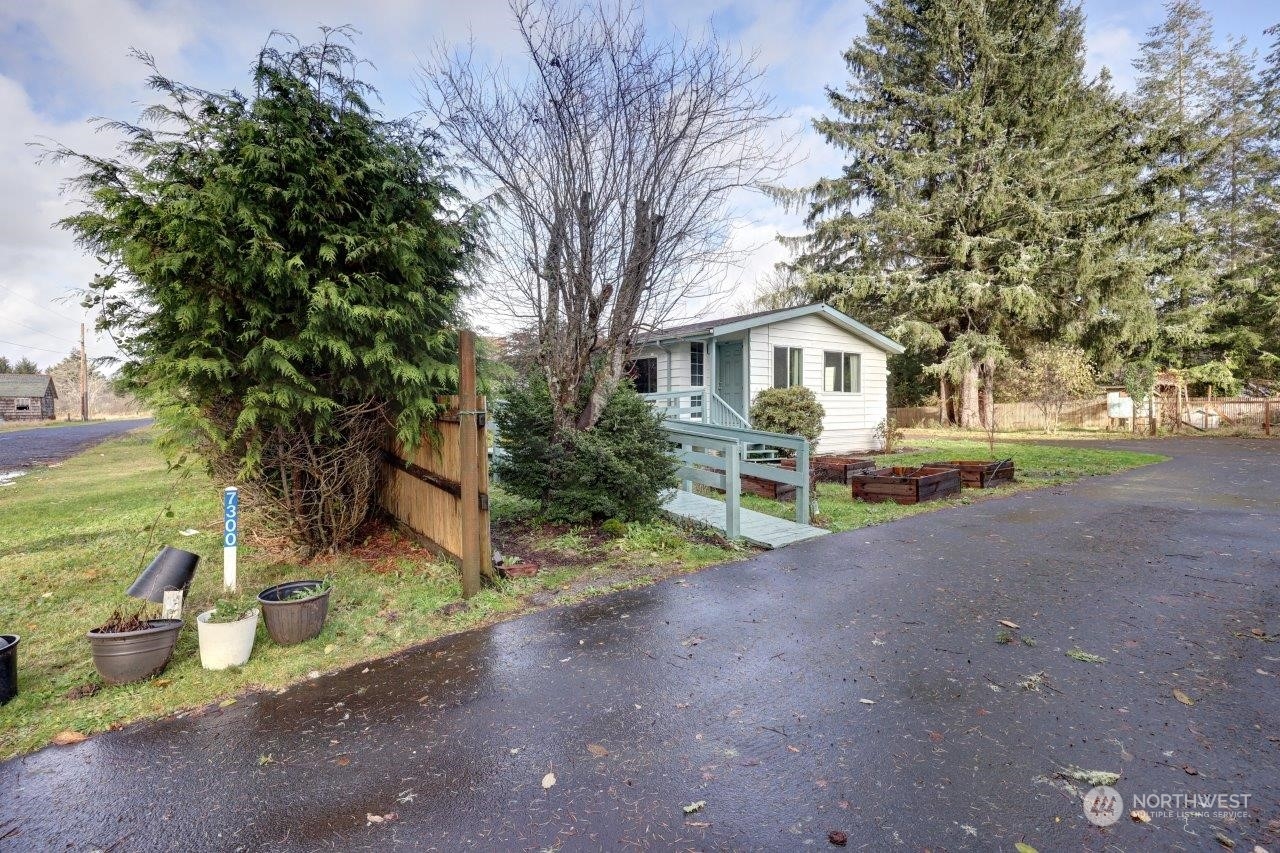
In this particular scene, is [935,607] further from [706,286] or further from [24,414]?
[24,414]

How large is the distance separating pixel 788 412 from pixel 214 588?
10318 mm

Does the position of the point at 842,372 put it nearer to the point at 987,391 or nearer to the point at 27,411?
the point at 987,391

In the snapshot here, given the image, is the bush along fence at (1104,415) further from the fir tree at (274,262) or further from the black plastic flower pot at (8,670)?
the black plastic flower pot at (8,670)

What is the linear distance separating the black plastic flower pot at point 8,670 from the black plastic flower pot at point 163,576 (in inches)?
21.6

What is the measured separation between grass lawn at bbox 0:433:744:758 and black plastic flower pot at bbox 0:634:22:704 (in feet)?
0.19

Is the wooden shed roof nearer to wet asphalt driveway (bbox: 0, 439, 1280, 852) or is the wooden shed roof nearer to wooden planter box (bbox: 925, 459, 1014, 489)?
wet asphalt driveway (bbox: 0, 439, 1280, 852)

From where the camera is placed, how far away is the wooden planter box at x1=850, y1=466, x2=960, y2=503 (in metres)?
8.35

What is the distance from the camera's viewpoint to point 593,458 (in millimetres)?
6289

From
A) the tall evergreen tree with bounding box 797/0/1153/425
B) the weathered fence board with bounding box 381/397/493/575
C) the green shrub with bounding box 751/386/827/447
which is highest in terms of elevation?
the tall evergreen tree with bounding box 797/0/1153/425

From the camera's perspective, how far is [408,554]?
18.5 ft

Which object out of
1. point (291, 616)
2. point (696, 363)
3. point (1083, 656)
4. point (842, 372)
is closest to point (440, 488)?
point (291, 616)

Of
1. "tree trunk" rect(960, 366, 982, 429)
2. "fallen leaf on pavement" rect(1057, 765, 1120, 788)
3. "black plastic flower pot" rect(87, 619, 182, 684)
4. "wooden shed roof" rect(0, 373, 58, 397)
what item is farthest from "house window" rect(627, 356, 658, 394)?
"wooden shed roof" rect(0, 373, 58, 397)

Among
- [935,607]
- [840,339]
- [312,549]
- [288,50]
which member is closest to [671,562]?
[935,607]

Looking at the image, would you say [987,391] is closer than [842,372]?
No
